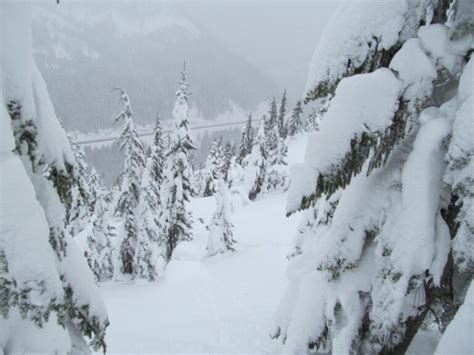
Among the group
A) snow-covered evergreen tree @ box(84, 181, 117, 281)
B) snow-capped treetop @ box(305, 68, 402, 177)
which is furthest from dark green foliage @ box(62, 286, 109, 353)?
snow-covered evergreen tree @ box(84, 181, 117, 281)

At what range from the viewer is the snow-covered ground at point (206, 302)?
1087 cm

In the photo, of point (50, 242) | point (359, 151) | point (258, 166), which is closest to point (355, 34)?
point (359, 151)

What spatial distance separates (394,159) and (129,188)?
56.4 feet

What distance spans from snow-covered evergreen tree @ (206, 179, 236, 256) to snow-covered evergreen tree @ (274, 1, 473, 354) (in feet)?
68.8

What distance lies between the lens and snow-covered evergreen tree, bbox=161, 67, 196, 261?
22.0 meters

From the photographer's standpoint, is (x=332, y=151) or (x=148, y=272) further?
(x=148, y=272)

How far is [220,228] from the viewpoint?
25.8m

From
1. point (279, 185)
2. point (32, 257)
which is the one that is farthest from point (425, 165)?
point (279, 185)

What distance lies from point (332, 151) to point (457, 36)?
6.19ft

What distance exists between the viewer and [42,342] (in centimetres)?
408

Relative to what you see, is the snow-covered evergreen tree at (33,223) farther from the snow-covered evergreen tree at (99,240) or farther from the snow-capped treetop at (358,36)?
the snow-covered evergreen tree at (99,240)

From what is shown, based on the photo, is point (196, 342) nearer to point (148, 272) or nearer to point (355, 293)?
point (355, 293)

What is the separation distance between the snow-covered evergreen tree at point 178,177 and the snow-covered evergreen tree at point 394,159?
59.6 feet

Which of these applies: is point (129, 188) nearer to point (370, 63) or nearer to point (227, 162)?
point (370, 63)
